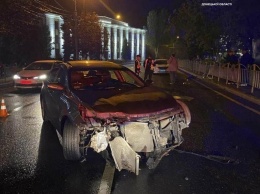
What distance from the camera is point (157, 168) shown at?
5578 millimetres

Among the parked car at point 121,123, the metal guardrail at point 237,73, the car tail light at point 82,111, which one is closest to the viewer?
the parked car at point 121,123

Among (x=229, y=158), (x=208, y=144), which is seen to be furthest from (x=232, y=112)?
(x=229, y=158)

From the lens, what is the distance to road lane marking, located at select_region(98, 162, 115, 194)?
4.70 meters

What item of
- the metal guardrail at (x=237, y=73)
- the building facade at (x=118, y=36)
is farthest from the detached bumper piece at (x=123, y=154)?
the building facade at (x=118, y=36)

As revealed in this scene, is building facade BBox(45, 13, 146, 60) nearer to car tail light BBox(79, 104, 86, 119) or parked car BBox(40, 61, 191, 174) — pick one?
parked car BBox(40, 61, 191, 174)

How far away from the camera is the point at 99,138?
5305 millimetres

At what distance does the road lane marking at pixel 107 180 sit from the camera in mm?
4695

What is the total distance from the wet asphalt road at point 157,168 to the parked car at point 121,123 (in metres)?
0.30

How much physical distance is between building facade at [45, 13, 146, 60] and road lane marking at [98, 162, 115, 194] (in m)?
49.4

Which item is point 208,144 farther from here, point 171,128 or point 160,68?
point 160,68

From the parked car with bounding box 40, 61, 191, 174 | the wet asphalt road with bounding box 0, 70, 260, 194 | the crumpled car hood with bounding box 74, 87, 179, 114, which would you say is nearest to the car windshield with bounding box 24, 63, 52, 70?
the wet asphalt road with bounding box 0, 70, 260, 194

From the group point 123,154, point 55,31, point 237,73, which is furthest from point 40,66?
point 55,31

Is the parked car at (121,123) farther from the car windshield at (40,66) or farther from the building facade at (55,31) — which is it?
the building facade at (55,31)

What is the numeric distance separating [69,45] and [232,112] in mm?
39578
